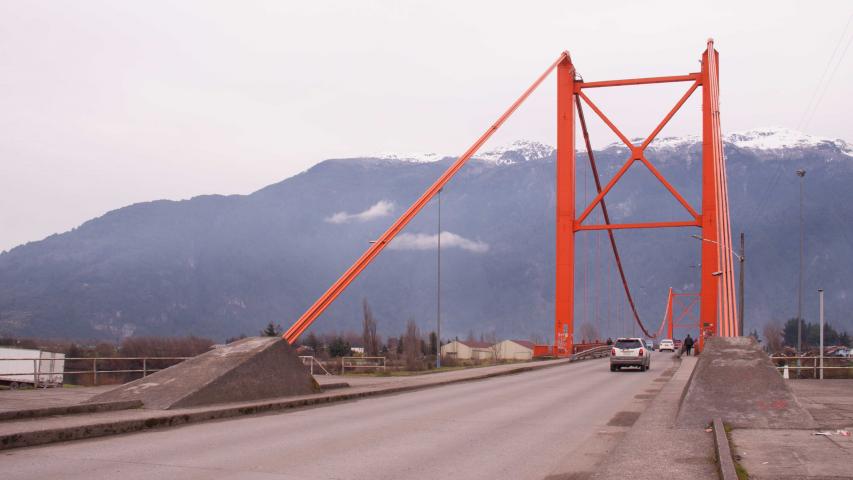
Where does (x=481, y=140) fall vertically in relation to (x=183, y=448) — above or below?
above

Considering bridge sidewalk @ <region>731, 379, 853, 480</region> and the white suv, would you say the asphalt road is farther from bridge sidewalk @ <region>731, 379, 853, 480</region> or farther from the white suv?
the white suv

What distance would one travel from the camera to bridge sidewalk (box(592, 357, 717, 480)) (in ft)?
33.2

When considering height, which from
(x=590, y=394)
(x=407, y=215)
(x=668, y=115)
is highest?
(x=668, y=115)

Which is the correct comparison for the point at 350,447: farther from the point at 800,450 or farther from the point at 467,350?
the point at 467,350

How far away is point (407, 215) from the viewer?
37000mm

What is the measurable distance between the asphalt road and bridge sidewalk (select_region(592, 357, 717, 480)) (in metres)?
0.63

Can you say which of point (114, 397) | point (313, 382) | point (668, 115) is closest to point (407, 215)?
point (313, 382)

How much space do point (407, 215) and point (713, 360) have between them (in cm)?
2170

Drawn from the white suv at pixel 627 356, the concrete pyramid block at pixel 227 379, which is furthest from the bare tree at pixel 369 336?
the concrete pyramid block at pixel 227 379

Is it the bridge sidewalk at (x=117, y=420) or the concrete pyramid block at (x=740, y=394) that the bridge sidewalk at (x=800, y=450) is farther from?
the bridge sidewalk at (x=117, y=420)

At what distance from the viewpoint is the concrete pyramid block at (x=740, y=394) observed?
1430 centimetres

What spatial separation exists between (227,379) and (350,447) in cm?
596

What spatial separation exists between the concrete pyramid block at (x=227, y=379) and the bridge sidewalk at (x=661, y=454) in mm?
7535

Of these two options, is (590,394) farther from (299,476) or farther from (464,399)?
(299,476)
